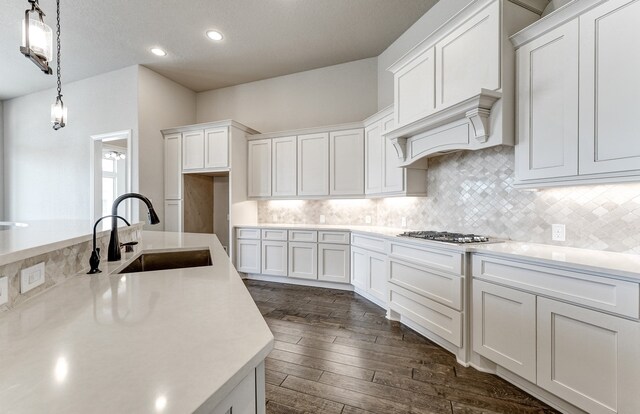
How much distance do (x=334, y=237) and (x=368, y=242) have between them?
631 millimetres

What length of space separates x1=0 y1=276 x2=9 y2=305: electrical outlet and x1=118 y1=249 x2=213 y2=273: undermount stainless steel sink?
3.52ft

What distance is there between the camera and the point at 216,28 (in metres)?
3.48

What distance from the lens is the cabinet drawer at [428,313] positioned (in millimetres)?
2141

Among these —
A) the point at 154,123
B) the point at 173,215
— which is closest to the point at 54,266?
the point at 173,215

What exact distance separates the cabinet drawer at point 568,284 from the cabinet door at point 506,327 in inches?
3.0

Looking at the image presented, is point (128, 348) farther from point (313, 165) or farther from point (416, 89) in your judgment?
point (313, 165)

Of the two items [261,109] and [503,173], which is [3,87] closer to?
[261,109]

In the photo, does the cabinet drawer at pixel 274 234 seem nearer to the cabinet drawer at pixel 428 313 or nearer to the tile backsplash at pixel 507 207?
the tile backsplash at pixel 507 207

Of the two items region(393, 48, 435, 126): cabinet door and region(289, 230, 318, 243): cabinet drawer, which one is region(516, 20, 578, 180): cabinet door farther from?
region(289, 230, 318, 243): cabinet drawer

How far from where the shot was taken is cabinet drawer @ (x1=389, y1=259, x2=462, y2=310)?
214 centimetres

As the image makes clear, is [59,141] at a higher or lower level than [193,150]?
higher

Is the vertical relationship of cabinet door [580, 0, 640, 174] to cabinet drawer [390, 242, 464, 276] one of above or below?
above

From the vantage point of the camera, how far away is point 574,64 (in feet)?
5.73

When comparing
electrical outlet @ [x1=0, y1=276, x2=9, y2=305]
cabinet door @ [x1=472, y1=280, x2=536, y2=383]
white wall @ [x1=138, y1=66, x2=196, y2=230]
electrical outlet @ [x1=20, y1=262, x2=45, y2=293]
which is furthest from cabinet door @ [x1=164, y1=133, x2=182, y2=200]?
cabinet door @ [x1=472, y1=280, x2=536, y2=383]
